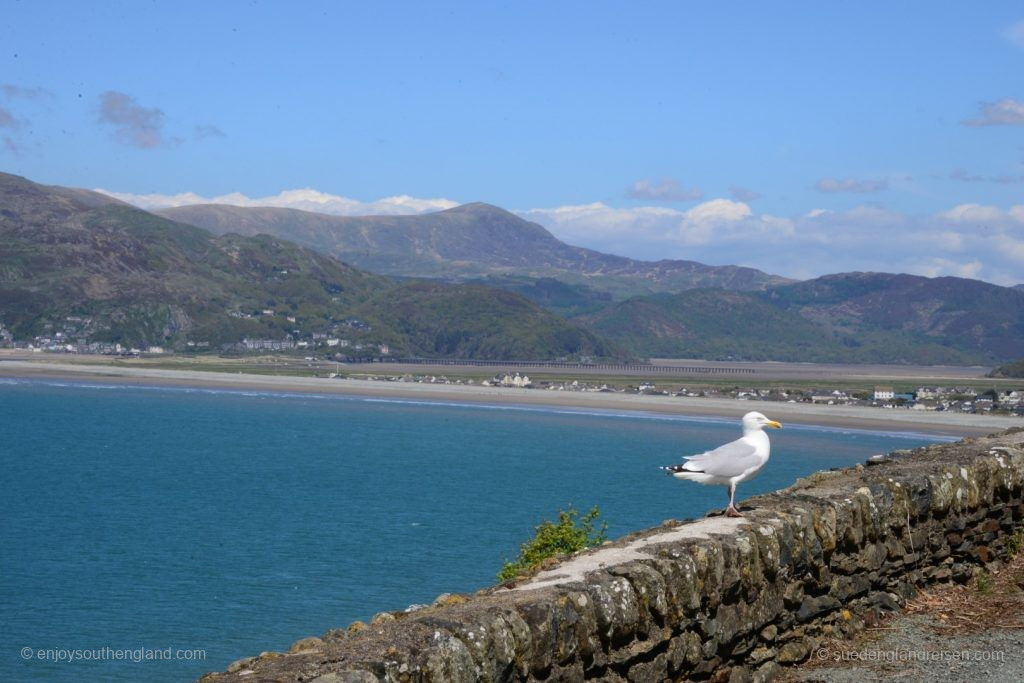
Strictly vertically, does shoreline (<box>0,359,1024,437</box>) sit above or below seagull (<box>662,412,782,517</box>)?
below

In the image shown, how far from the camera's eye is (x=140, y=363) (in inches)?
5896

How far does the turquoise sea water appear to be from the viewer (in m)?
24.1

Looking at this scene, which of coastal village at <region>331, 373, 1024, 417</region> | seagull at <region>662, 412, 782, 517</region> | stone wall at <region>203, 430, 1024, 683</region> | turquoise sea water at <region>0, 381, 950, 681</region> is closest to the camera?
stone wall at <region>203, 430, 1024, 683</region>

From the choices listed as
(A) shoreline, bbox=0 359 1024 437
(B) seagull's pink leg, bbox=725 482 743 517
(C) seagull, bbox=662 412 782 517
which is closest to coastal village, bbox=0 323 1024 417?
(A) shoreline, bbox=0 359 1024 437

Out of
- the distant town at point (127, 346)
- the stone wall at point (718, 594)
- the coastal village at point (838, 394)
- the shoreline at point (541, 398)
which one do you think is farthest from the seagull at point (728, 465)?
the distant town at point (127, 346)

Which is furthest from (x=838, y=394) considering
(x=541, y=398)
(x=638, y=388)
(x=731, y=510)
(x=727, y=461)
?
(x=731, y=510)

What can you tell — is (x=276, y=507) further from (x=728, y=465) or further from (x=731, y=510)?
(x=731, y=510)

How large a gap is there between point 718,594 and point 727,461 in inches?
67.7

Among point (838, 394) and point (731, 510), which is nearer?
point (731, 510)

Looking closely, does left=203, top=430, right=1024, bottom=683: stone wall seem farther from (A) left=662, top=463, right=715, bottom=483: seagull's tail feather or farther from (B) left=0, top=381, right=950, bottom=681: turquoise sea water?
(B) left=0, top=381, right=950, bottom=681: turquoise sea water

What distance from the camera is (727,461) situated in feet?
30.1

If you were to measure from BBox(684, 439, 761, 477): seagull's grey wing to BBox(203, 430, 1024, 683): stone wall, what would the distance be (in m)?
0.35

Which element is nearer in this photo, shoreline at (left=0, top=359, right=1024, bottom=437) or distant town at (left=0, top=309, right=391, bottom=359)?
shoreline at (left=0, top=359, right=1024, bottom=437)

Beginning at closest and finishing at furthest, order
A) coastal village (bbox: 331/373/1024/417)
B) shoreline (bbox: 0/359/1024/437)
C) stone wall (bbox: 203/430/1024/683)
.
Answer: stone wall (bbox: 203/430/1024/683) < shoreline (bbox: 0/359/1024/437) < coastal village (bbox: 331/373/1024/417)
